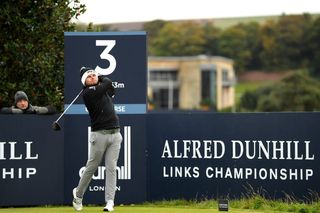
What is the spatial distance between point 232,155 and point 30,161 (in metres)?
3.07

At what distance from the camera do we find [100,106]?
35.1 ft

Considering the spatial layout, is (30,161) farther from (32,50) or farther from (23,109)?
(32,50)

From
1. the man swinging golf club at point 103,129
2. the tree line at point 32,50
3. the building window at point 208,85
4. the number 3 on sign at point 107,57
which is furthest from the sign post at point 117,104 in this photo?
the building window at point 208,85

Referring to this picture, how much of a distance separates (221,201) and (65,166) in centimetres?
256

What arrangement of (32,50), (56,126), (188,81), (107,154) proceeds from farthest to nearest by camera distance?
(188,81), (32,50), (56,126), (107,154)

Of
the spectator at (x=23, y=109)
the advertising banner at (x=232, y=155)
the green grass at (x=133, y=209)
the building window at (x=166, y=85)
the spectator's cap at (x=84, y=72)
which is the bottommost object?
the building window at (x=166, y=85)

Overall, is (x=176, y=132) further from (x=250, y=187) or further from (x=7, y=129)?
(x=7, y=129)

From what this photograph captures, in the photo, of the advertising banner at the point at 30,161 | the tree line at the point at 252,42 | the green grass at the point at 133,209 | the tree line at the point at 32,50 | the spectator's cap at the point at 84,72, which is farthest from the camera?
the tree line at the point at 252,42

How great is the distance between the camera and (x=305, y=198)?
12070 mm

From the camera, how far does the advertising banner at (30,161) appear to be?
11945mm

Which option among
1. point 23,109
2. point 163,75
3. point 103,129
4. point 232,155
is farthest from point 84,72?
point 163,75

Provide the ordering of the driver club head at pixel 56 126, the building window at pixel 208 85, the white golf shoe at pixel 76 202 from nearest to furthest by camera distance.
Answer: the white golf shoe at pixel 76 202 < the driver club head at pixel 56 126 < the building window at pixel 208 85

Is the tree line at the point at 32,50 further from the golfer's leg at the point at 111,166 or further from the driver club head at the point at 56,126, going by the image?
the golfer's leg at the point at 111,166

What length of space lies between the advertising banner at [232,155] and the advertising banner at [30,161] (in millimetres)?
1496
